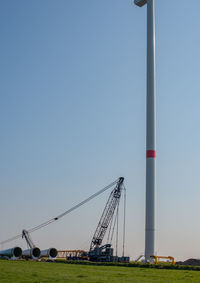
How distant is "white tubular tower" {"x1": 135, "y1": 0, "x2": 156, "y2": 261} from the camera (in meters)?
68.9

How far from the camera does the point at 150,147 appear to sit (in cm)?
7212

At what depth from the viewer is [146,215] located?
7031 centimetres

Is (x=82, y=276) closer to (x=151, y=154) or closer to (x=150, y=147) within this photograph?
(x=151, y=154)

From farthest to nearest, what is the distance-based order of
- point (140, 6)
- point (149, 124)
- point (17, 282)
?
point (140, 6), point (149, 124), point (17, 282)

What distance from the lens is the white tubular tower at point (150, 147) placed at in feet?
226

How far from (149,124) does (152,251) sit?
24.5m

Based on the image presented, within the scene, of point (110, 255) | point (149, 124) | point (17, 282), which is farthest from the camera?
point (110, 255)

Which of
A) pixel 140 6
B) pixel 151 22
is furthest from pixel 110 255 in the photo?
pixel 140 6

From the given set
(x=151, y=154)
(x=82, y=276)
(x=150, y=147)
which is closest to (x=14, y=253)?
(x=151, y=154)

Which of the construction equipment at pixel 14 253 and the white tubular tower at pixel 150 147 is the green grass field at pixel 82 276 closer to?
the construction equipment at pixel 14 253

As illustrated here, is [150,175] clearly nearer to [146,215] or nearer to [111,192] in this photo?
[146,215]

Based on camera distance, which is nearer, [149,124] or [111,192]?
[149,124]

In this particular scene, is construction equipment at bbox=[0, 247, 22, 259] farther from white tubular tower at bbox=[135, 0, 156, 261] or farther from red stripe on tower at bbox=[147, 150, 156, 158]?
red stripe on tower at bbox=[147, 150, 156, 158]

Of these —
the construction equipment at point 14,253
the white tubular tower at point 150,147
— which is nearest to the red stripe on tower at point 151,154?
the white tubular tower at point 150,147
